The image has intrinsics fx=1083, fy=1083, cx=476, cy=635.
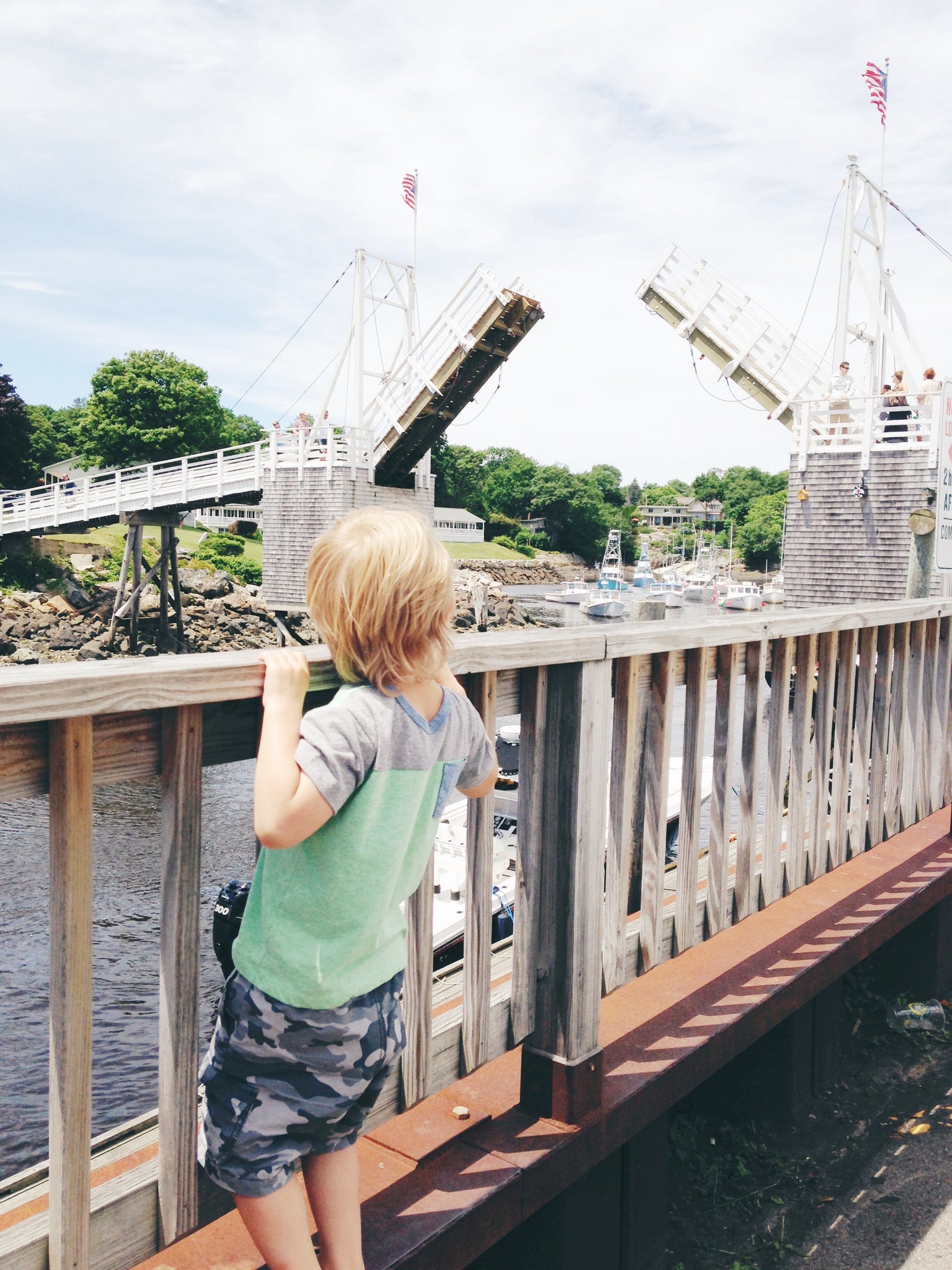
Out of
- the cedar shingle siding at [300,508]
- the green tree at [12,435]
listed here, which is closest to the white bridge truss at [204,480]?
the cedar shingle siding at [300,508]

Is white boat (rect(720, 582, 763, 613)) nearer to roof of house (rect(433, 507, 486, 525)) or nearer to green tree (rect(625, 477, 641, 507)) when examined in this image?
roof of house (rect(433, 507, 486, 525))

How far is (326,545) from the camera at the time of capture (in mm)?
1389

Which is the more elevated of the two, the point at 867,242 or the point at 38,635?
the point at 867,242

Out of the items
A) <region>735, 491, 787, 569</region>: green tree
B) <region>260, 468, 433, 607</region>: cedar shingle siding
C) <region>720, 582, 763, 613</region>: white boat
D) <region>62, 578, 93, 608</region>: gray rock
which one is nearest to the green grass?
<region>720, 582, 763, 613</region>: white boat

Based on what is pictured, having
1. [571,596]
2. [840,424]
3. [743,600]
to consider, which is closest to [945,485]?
[840,424]

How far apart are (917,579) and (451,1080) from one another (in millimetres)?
3123

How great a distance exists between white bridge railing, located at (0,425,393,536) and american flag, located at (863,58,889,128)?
586 inches

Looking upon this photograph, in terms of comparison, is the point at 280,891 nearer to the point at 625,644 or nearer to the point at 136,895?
the point at 625,644

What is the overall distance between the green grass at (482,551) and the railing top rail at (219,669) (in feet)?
282

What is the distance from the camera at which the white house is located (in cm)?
9562

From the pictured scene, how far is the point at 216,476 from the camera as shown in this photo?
96.2ft

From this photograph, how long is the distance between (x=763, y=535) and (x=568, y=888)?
432ft

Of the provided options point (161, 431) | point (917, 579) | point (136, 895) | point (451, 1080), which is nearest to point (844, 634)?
point (917, 579)

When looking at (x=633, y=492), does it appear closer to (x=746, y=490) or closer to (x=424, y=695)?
(x=746, y=490)
